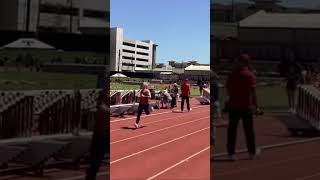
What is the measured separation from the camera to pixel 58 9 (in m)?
3.38

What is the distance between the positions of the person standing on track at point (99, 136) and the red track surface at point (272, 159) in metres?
0.79

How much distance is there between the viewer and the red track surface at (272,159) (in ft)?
11.2

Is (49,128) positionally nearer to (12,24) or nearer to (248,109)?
(12,24)

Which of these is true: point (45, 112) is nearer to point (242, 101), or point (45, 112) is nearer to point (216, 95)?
point (216, 95)

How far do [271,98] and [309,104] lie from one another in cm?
34

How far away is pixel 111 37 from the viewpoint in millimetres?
3389

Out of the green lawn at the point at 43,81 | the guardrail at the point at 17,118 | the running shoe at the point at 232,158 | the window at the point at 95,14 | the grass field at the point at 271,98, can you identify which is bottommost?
the running shoe at the point at 232,158

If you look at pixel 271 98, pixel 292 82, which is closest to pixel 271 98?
pixel 271 98

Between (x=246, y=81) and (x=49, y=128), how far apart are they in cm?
138

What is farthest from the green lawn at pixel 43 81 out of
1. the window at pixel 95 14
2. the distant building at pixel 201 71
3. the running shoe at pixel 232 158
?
the running shoe at pixel 232 158

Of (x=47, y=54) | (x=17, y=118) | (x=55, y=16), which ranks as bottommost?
(x=17, y=118)

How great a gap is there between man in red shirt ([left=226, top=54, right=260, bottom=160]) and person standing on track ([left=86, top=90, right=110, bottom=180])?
2.80 feet

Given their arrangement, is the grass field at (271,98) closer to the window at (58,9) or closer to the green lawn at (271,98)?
the green lawn at (271,98)

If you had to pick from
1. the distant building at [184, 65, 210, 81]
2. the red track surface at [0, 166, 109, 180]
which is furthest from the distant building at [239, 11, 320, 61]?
the red track surface at [0, 166, 109, 180]
